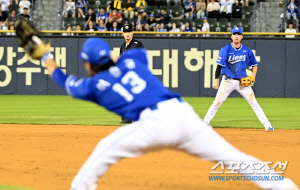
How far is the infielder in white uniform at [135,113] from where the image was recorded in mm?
4734

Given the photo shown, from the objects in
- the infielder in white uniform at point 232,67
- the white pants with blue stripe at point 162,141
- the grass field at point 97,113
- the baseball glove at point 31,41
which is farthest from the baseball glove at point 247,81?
the baseball glove at point 31,41

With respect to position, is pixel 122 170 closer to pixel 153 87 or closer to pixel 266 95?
pixel 153 87

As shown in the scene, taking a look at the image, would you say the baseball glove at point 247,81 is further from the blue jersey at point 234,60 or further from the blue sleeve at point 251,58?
the blue sleeve at point 251,58

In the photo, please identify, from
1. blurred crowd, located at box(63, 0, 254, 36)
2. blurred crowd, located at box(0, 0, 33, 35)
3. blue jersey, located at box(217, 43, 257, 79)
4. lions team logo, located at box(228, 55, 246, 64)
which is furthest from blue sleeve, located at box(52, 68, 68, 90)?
blurred crowd, located at box(0, 0, 33, 35)

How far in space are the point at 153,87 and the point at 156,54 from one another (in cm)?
1800

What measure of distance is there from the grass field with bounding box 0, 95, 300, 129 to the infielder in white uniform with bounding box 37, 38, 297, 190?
7.91 metres

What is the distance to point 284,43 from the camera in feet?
74.3

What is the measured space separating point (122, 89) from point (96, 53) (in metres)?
0.40

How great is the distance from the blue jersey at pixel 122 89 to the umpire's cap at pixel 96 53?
0.11 m

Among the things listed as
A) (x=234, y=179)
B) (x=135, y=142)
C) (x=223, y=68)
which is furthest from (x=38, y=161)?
(x=223, y=68)

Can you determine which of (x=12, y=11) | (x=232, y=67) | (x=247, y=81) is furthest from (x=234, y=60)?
(x=12, y=11)

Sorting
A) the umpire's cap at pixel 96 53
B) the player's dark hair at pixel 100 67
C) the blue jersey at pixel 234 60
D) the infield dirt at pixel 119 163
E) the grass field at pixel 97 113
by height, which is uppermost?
the umpire's cap at pixel 96 53

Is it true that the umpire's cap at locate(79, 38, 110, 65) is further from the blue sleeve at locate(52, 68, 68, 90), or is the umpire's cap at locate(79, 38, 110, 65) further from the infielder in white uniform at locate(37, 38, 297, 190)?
the blue sleeve at locate(52, 68, 68, 90)

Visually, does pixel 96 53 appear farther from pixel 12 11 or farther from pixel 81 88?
pixel 12 11
